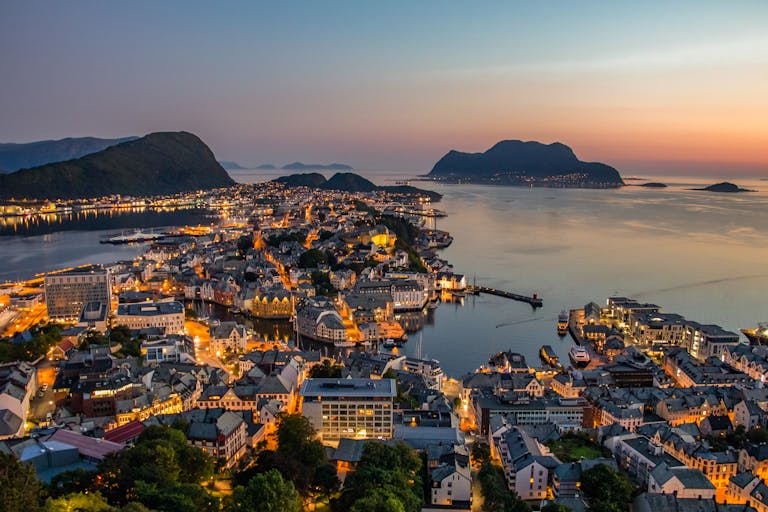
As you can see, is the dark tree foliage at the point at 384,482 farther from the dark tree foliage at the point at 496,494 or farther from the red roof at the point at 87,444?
the red roof at the point at 87,444

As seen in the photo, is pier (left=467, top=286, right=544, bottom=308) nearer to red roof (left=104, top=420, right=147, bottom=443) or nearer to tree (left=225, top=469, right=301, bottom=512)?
red roof (left=104, top=420, right=147, bottom=443)

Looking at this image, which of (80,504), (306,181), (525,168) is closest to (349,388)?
(80,504)

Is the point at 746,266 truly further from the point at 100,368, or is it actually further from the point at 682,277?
the point at 100,368

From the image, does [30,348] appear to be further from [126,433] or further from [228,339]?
[126,433]

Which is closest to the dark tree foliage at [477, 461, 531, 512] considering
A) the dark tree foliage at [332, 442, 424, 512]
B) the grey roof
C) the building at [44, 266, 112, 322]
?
the dark tree foliage at [332, 442, 424, 512]

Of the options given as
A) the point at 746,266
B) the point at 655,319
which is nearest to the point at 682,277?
the point at 746,266

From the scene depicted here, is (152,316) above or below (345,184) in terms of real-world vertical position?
below
